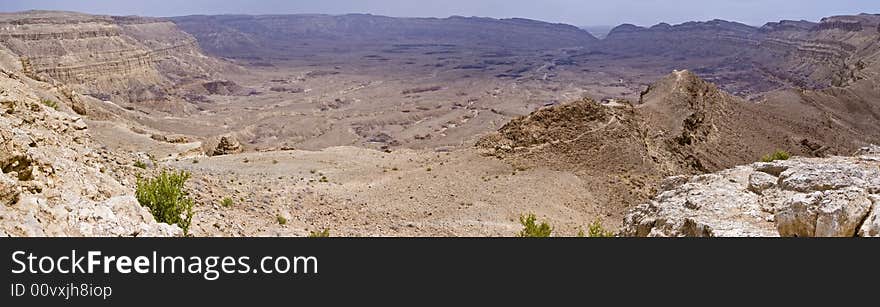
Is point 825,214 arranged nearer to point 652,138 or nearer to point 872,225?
point 872,225

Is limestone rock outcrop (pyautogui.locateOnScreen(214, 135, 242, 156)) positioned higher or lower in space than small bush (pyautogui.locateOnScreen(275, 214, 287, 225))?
lower

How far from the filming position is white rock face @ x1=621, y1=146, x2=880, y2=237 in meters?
8.90

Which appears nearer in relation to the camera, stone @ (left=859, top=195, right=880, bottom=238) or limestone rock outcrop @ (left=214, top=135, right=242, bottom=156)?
stone @ (left=859, top=195, right=880, bottom=238)

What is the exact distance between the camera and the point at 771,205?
11.0 meters

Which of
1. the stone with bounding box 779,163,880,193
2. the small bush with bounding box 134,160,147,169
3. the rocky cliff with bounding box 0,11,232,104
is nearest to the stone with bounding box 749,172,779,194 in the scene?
the stone with bounding box 779,163,880,193

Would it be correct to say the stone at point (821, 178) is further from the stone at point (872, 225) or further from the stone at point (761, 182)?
the stone at point (872, 225)

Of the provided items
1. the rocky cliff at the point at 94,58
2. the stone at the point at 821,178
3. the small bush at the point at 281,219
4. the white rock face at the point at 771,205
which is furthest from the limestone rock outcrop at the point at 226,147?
the rocky cliff at the point at 94,58

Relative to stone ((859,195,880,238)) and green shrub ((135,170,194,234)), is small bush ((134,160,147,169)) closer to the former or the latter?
green shrub ((135,170,194,234))

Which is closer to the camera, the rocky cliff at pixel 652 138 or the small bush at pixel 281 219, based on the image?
the small bush at pixel 281 219

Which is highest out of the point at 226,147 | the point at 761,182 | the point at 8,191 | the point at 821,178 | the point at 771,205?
the point at 821,178

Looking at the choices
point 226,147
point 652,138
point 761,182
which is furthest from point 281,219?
point 226,147

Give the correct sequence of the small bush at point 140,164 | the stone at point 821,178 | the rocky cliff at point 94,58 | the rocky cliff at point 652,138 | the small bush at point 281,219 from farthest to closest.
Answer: the rocky cliff at point 94,58 < the rocky cliff at point 652,138 < the small bush at point 140,164 < the small bush at point 281,219 < the stone at point 821,178

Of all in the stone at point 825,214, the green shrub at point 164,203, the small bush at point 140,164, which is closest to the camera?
the stone at point 825,214

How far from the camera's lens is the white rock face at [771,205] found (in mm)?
8898
